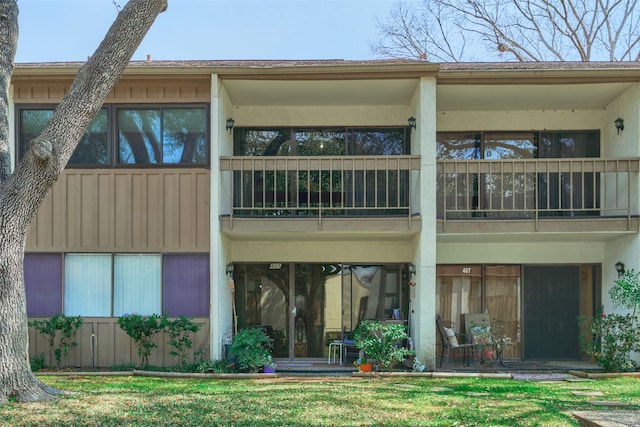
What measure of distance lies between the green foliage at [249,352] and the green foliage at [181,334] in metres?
0.78

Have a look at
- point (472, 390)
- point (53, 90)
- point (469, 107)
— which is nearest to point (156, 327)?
point (53, 90)

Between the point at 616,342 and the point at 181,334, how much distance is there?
7739mm

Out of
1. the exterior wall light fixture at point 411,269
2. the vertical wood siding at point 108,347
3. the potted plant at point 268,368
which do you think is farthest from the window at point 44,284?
the exterior wall light fixture at point 411,269

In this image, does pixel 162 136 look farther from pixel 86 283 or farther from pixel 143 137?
pixel 86 283

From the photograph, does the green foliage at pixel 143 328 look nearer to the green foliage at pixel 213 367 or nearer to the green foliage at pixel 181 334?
the green foliage at pixel 181 334

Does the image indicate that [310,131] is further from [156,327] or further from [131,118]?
[156,327]

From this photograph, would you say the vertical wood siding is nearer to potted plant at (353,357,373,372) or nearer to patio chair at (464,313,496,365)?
potted plant at (353,357,373,372)

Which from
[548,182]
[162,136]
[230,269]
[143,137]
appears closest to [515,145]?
[548,182]

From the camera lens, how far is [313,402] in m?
8.41

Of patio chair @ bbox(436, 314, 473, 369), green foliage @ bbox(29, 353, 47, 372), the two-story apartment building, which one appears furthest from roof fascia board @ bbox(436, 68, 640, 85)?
green foliage @ bbox(29, 353, 47, 372)

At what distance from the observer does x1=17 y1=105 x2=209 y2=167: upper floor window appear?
40.4ft

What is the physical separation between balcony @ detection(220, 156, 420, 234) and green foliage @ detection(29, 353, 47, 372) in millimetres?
4005

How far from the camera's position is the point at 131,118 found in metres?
12.4

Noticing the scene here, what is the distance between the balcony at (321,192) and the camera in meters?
12.2
